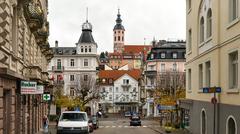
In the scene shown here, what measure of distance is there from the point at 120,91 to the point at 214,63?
106 metres

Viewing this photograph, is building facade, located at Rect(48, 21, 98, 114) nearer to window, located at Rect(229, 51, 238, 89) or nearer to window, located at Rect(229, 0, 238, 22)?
window, located at Rect(229, 51, 238, 89)

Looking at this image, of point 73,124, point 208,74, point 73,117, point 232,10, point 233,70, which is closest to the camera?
point 232,10

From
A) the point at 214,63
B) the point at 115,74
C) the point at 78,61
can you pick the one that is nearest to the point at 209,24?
the point at 214,63

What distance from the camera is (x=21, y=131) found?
1041 inches

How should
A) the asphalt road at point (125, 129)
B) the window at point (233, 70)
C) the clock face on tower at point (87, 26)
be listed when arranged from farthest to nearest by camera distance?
the clock face on tower at point (87, 26) < the asphalt road at point (125, 129) < the window at point (233, 70)

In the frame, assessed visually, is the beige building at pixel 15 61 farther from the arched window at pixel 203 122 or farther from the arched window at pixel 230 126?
the arched window at pixel 203 122

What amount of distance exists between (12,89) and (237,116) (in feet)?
31.6

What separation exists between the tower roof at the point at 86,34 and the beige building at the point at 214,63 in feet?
218

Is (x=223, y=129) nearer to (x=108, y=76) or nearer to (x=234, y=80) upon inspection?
(x=234, y=80)

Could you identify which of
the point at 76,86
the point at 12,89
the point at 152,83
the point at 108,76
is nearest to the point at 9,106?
the point at 12,89

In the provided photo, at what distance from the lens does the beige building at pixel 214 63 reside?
23516mm

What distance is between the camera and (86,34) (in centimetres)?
10556

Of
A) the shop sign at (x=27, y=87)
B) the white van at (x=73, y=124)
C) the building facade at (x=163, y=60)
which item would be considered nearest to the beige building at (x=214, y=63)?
the white van at (x=73, y=124)

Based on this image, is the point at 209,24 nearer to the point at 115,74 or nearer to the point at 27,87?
the point at 27,87
